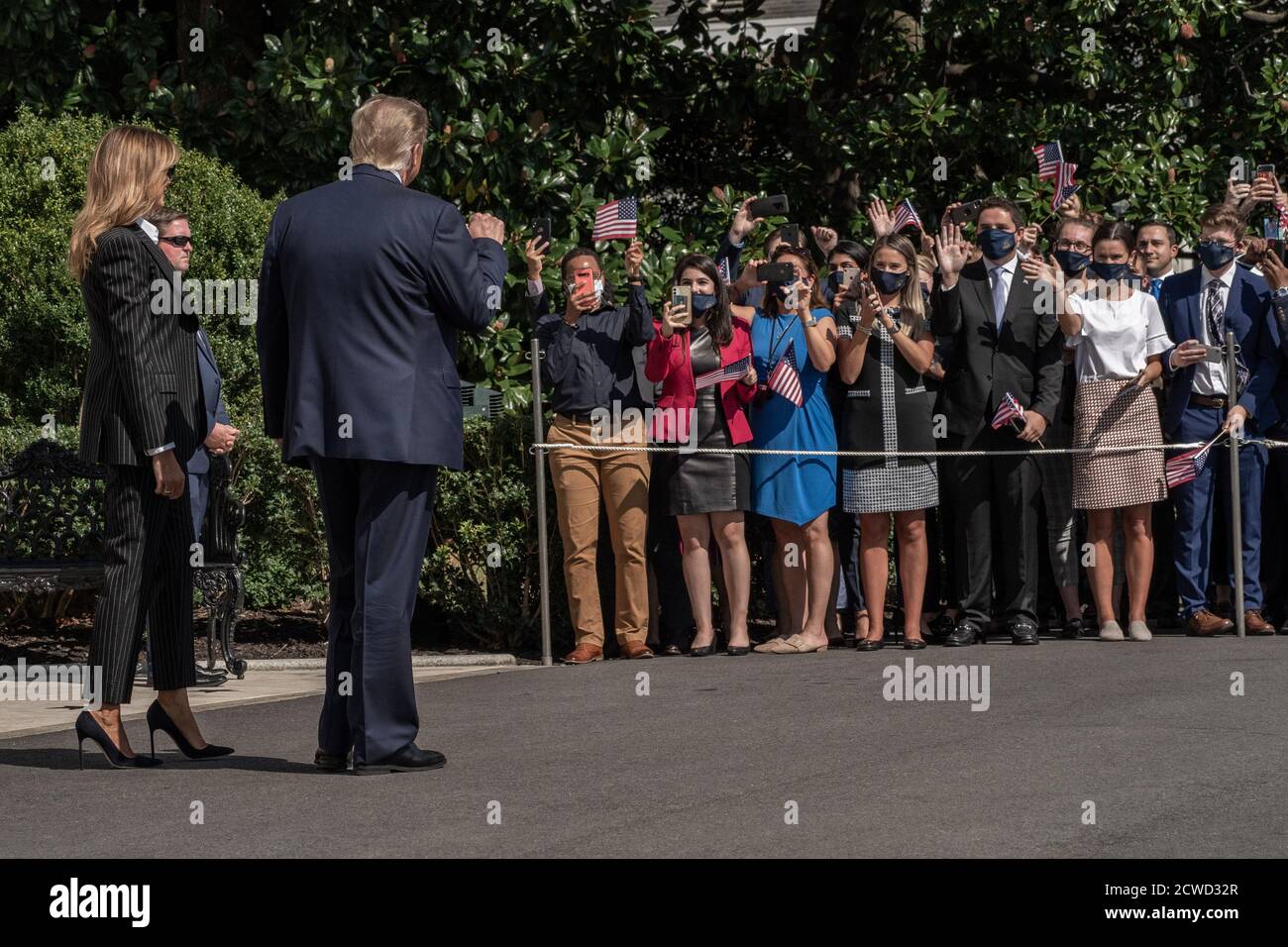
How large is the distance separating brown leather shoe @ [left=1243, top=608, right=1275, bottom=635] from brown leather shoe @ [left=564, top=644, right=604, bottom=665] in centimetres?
375

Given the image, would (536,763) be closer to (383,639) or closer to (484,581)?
(383,639)

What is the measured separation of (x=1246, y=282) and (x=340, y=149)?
255 inches

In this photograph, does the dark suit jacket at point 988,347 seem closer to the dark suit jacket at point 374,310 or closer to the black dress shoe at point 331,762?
the dark suit jacket at point 374,310

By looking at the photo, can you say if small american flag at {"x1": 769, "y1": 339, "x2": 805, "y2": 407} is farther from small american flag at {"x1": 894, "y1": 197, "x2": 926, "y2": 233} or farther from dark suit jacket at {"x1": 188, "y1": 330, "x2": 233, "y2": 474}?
dark suit jacket at {"x1": 188, "y1": 330, "x2": 233, "y2": 474}

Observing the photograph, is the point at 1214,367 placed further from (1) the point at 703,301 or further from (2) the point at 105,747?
(2) the point at 105,747

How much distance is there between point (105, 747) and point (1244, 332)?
7309mm

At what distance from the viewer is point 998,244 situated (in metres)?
11.5

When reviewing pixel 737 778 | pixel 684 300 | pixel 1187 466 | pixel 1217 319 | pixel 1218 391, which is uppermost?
pixel 684 300

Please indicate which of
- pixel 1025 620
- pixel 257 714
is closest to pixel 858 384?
pixel 1025 620

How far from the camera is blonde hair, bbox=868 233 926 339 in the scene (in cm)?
1135

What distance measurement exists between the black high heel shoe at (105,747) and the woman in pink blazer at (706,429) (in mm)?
4309

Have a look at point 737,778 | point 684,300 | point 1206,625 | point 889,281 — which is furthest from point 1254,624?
point 737,778

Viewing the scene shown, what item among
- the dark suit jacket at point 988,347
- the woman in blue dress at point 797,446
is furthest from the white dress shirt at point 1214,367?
the woman in blue dress at point 797,446

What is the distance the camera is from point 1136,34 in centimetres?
1560
